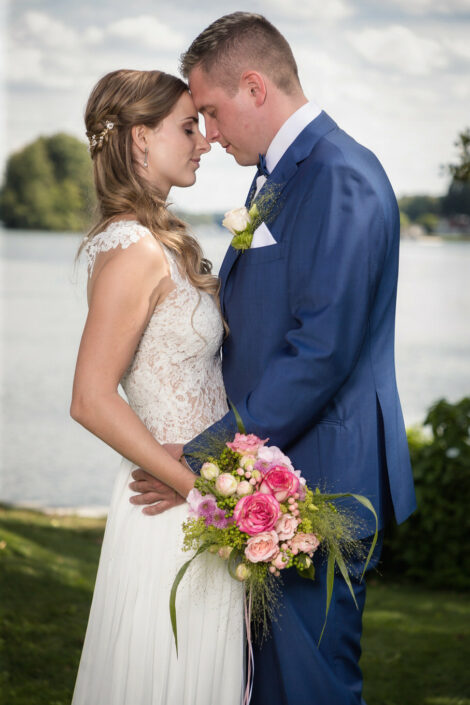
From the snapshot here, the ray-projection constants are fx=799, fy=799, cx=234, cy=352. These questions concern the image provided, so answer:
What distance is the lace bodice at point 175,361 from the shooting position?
243 cm

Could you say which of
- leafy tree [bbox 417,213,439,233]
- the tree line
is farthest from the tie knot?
the tree line

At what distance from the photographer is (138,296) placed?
229 cm

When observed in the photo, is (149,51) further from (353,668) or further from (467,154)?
(353,668)

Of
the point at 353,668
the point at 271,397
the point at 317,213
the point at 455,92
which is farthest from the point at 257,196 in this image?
the point at 455,92

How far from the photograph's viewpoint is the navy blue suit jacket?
7.05 ft

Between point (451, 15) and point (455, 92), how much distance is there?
2.26m

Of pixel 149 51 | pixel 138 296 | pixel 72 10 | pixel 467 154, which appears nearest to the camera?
pixel 138 296

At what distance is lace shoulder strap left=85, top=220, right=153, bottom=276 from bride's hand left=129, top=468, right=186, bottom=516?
646 millimetres

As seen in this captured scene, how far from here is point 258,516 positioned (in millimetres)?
1960

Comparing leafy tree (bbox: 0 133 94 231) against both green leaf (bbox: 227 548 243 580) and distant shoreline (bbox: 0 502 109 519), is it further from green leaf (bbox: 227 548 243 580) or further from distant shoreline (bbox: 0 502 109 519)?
green leaf (bbox: 227 548 243 580)

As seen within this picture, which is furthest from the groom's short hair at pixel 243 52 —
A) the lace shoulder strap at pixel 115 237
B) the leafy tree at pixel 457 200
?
the leafy tree at pixel 457 200

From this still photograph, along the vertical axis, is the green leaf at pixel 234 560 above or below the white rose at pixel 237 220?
below

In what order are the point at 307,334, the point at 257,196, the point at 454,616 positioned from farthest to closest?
1. the point at 454,616
2. the point at 257,196
3. the point at 307,334

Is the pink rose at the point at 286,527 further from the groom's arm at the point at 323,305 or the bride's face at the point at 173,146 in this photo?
the bride's face at the point at 173,146
